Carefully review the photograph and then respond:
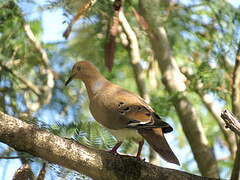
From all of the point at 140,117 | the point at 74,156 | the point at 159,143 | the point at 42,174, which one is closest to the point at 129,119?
the point at 140,117

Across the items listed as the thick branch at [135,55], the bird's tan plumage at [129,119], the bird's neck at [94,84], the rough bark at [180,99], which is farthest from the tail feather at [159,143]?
the thick branch at [135,55]

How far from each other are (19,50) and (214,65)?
7.50 ft

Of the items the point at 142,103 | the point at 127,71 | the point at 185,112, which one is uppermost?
the point at 142,103

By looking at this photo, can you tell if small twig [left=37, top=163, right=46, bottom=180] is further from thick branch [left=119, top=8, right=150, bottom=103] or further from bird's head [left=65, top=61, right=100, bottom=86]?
thick branch [left=119, top=8, right=150, bottom=103]

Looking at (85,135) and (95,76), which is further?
(95,76)

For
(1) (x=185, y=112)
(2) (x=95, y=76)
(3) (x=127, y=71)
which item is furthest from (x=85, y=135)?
(3) (x=127, y=71)

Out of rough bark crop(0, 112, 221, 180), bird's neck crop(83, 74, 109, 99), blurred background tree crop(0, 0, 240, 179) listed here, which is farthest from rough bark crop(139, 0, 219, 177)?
rough bark crop(0, 112, 221, 180)

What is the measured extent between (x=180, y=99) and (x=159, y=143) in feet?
5.19

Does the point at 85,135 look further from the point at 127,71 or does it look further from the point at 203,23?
the point at 127,71

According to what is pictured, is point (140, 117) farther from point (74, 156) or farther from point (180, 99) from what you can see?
point (180, 99)

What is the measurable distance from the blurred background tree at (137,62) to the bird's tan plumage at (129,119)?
0.40 feet

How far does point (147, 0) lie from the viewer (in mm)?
3389

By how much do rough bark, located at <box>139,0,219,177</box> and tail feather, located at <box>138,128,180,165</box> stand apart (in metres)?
1.23

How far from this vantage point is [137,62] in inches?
185
